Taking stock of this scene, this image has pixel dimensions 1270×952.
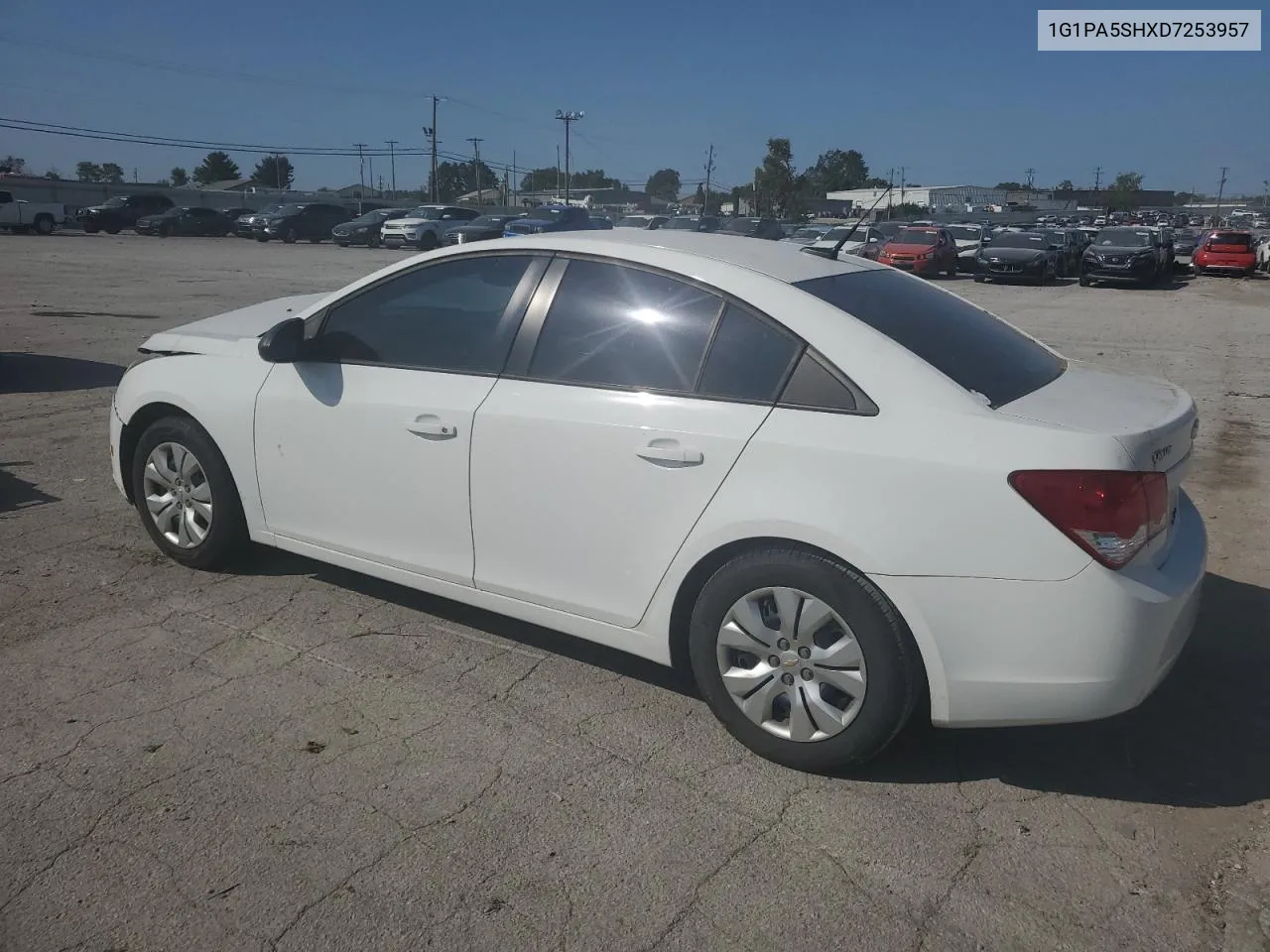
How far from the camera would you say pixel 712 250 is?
384 cm

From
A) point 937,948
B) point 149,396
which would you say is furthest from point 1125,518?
point 149,396

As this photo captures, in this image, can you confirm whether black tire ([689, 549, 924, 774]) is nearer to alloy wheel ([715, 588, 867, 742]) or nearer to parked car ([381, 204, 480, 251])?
alloy wheel ([715, 588, 867, 742])

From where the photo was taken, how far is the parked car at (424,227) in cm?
3950

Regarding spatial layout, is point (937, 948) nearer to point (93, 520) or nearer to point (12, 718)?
point (12, 718)

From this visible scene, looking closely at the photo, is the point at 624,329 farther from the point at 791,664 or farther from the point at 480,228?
the point at 480,228

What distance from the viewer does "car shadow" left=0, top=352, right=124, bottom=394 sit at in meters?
9.04

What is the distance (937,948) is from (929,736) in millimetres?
1114

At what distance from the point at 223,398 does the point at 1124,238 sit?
29.6 m

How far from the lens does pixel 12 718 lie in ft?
11.6

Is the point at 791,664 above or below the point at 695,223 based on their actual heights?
below

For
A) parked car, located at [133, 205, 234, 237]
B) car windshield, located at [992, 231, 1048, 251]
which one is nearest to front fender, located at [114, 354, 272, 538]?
car windshield, located at [992, 231, 1048, 251]

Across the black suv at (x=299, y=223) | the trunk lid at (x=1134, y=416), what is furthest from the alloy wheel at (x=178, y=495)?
the black suv at (x=299, y=223)

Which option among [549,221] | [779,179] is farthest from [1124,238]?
[779,179]

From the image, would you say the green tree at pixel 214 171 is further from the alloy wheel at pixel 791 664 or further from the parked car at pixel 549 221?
the alloy wheel at pixel 791 664
